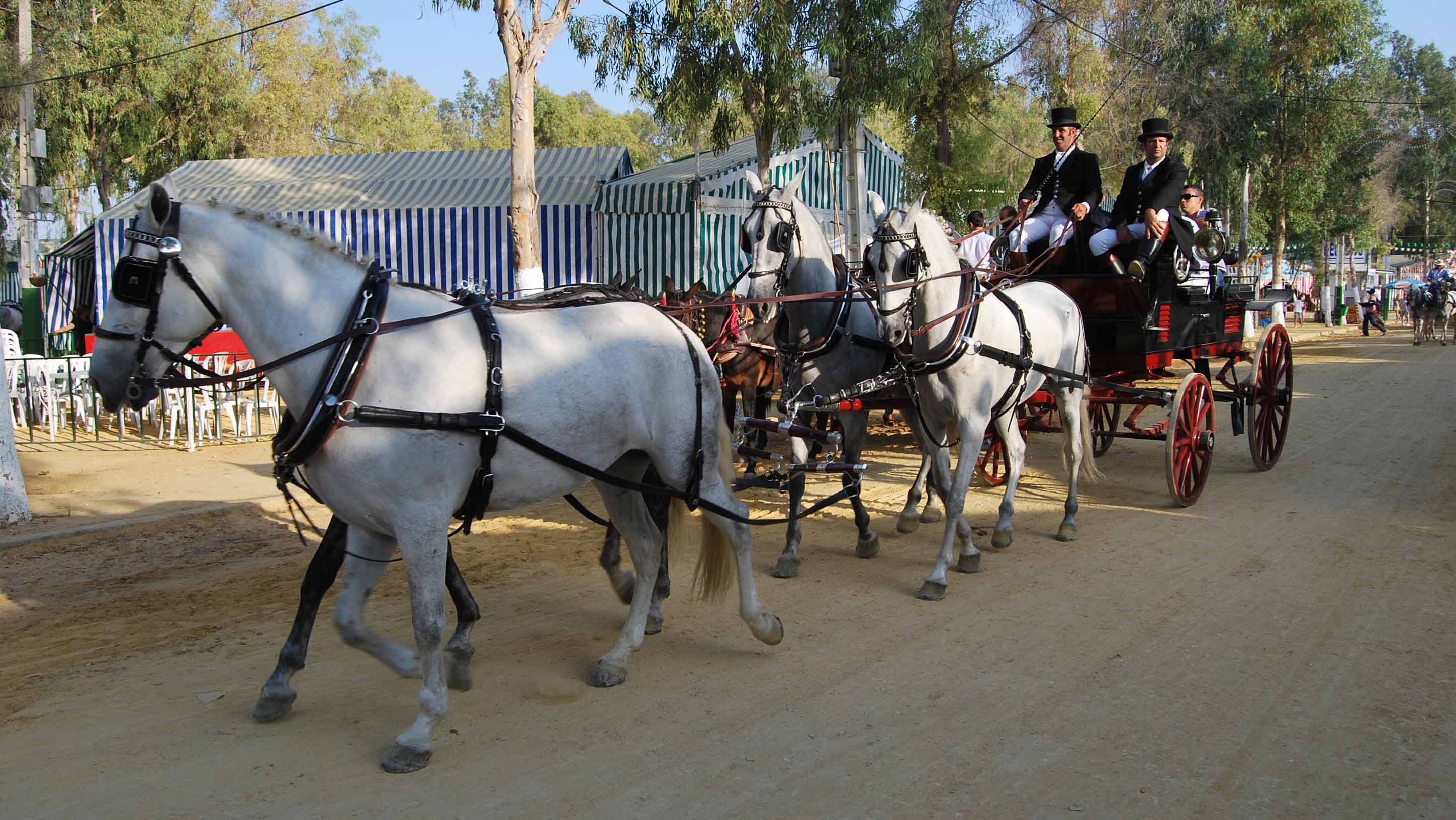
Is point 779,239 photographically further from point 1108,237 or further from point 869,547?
point 1108,237

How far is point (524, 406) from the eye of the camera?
3.95 meters

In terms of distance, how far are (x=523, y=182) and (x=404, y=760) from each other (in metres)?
8.06

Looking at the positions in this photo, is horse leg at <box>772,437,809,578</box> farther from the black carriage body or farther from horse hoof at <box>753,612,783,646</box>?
the black carriage body

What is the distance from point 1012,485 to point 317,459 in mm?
4961

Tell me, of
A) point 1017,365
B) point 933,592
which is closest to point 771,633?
point 933,592

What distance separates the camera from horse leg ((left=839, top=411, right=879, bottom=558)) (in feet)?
22.2

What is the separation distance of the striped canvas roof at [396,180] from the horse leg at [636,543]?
10.5m

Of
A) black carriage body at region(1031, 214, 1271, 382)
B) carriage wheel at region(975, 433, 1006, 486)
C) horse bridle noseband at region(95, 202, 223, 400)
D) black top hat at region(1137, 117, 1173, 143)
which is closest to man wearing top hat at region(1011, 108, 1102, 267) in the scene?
black carriage body at region(1031, 214, 1271, 382)

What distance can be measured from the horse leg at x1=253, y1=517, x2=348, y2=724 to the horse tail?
1690 mm

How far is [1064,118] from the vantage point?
316 inches

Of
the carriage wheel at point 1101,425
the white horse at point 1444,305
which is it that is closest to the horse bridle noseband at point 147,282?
the carriage wheel at point 1101,425

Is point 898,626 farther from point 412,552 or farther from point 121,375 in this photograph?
point 121,375

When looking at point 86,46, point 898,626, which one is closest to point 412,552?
point 898,626

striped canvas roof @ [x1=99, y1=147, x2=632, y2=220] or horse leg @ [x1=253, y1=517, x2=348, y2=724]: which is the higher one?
striped canvas roof @ [x1=99, y1=147, x2=632, y2=220]
